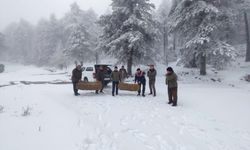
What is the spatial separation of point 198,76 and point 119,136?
17.5m

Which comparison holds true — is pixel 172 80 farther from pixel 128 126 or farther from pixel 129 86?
pixel 128 126

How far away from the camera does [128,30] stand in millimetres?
25406

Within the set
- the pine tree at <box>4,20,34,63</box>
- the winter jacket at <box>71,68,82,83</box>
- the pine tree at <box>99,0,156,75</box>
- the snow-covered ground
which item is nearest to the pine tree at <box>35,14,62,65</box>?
the pine tree at <box>4,20,34,63</box>

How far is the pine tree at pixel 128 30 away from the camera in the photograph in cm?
2409

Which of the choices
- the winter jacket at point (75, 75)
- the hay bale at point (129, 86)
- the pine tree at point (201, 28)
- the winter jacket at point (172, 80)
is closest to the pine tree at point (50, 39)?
the pine tree at point (201, 28)

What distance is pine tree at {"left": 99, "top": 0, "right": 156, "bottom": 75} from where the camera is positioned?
2409 cm

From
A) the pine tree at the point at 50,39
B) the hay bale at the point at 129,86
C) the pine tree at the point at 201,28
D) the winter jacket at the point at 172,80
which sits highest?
the pine tree at the point at 50,39

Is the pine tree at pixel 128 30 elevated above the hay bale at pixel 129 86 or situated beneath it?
elevated above

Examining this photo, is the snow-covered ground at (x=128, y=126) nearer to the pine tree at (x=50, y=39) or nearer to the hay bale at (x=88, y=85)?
the hay bale at (x=88, y=85)

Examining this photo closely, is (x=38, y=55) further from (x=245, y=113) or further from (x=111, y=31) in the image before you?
(x=245, y=113)

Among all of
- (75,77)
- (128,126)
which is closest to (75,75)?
(75,77)

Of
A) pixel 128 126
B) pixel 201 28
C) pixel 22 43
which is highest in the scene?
pixel 22 43

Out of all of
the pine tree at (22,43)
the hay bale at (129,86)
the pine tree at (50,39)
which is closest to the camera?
the hay bale at (129,86)

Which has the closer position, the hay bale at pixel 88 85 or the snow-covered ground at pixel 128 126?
the snow-covered ground at pixel 128 126
